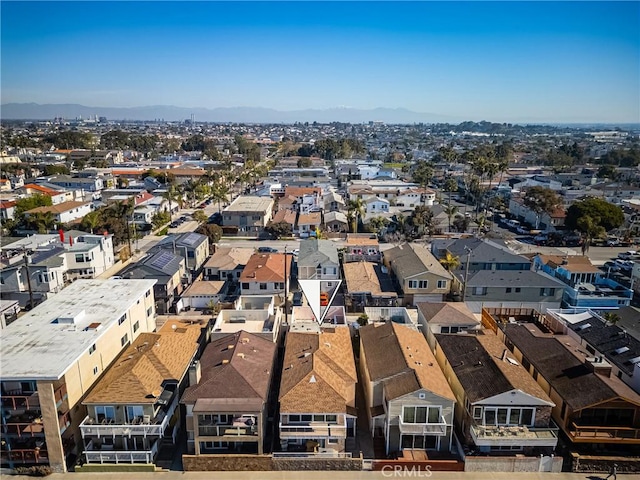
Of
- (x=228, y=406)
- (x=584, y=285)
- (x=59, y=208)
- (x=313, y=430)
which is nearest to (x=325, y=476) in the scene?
(x=313, y=430)

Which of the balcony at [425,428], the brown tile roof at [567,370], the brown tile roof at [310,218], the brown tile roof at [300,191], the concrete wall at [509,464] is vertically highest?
the brown tile roof at [300,191]

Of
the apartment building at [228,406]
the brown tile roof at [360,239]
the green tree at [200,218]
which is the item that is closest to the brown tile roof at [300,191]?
the green tree at [200,218]

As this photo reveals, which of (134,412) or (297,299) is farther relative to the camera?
(297,299)

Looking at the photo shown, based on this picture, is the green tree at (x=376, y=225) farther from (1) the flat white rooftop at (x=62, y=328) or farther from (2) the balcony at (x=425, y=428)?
(2) the balcony at (x=425, y=428)

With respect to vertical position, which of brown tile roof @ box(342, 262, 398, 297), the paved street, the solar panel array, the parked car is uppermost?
the solar panel array

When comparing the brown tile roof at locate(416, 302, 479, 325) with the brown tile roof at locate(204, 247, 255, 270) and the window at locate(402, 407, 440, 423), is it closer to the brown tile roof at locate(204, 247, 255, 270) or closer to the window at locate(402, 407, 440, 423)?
the window at locate(402, 407, 440, 423)

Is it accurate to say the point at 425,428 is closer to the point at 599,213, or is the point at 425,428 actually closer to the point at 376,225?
the point at 376,225

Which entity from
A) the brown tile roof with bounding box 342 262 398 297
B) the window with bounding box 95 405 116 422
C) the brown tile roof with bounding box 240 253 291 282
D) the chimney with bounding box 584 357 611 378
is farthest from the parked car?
the chimney with bounding box 584 357 611 378
